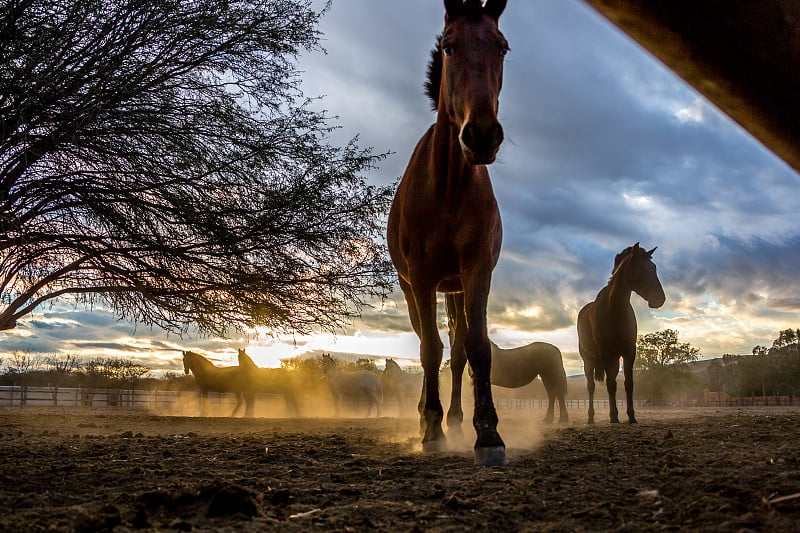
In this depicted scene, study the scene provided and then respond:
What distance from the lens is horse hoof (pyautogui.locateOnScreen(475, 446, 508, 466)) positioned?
3.26m

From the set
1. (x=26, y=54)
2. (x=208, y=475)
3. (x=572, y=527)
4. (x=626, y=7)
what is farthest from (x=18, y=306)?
(x=626, y=7)

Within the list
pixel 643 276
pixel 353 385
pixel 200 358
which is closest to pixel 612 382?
pixel 643 276

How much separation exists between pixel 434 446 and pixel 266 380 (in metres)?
16.2

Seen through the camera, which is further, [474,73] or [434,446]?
[434,446]

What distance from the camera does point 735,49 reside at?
0.67 m

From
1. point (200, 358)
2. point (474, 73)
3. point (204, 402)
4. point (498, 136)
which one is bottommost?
point (204, 402)

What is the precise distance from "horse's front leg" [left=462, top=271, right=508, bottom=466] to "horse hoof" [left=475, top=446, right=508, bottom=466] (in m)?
0.02

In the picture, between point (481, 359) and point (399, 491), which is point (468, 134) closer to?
point (481, 359)

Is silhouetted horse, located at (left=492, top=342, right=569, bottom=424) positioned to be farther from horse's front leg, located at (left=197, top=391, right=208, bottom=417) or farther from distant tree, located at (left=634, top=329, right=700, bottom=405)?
distant tree, located at (left=634, top=329, right=700, bottom=405)

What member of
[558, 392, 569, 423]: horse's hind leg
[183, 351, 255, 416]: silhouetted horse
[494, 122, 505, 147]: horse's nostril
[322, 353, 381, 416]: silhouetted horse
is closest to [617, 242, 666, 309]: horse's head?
[558, 392, 569, 423]: horse's hind leg

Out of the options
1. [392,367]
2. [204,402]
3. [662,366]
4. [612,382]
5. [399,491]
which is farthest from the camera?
[662,366]

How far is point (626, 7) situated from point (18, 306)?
8.76m

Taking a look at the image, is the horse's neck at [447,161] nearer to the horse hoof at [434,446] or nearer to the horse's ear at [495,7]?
the horse's ear at [495,7]

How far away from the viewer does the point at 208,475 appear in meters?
2.84
